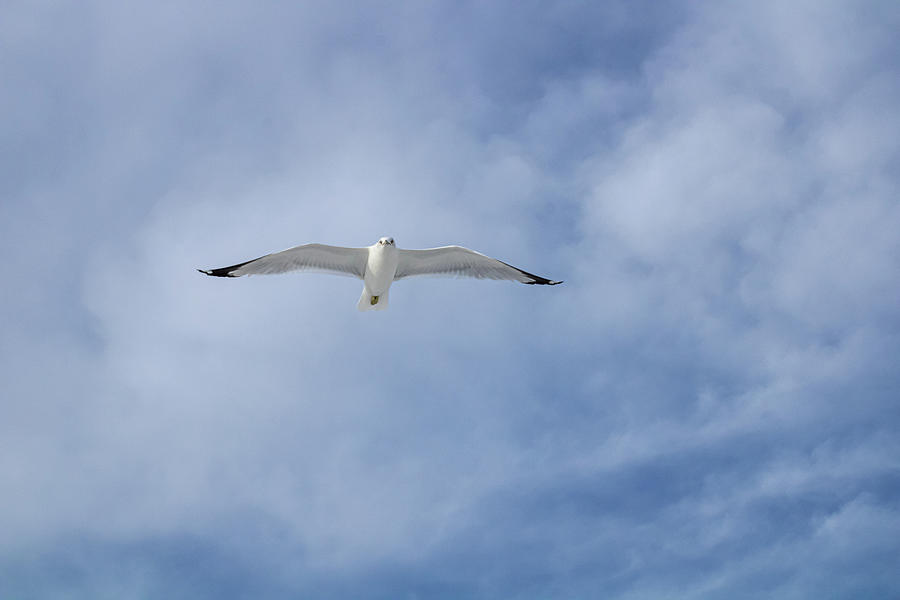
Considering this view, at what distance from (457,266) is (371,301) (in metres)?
3.06

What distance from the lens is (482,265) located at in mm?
22047

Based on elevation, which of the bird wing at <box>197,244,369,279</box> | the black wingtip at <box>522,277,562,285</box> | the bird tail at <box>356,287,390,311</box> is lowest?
the bird tail at <box>356,287,390,311</box>

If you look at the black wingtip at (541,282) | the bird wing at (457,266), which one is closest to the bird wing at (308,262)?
the bird wing at (457,266)

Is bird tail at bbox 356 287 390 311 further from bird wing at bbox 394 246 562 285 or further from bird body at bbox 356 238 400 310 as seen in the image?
bird wing at bbox 394 246 562 285

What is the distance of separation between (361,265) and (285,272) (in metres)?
2.36

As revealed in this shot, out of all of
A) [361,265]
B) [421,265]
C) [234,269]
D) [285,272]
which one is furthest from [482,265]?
[234,269]

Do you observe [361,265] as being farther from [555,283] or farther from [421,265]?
Result: [555,283]

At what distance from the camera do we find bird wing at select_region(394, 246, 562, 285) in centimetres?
2148

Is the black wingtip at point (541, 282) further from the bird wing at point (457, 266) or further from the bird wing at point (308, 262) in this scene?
the bird wing at point (308, 262)

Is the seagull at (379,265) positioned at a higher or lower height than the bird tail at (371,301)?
higher

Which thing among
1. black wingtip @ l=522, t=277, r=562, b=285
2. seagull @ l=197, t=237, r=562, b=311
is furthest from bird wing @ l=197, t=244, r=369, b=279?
black wingtip @ l=522, t=277, r=562, b=285

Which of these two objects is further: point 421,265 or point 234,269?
point 421,265

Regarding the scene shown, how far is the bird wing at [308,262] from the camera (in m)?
20.3

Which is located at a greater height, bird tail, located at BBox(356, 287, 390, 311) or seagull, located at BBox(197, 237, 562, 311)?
seagull, located at BBox(197, 237, 562, 311)
